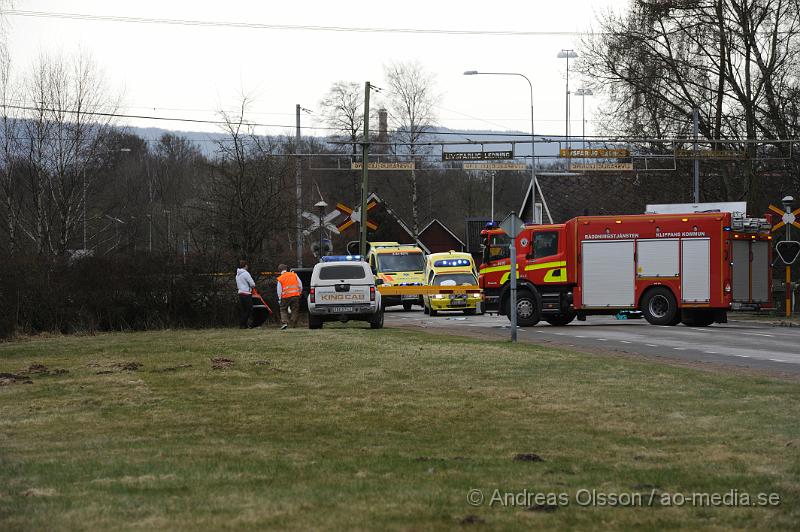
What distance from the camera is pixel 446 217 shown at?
375ft

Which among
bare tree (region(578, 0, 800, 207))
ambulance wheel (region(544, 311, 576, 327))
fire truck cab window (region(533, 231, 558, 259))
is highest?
bare tree (region(578, 0, 800, 207))

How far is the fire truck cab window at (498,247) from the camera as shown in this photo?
34.5 m

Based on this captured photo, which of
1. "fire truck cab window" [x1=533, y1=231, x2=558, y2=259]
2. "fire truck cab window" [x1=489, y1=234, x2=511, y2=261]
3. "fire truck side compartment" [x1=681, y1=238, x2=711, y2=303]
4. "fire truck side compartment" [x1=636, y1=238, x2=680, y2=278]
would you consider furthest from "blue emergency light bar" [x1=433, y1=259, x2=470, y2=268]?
"fire truck side compartment" [x1=681, y1=238, x2=711, y2=303]

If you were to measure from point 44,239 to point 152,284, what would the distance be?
34.6ft

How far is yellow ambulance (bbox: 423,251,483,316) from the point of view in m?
41.4

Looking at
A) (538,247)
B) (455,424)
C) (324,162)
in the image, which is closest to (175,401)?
(455,424)

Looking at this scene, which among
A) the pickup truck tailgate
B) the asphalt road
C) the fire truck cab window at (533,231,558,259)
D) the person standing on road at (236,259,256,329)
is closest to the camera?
the asphalt road

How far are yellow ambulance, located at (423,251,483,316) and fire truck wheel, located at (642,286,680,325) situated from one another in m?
10.2

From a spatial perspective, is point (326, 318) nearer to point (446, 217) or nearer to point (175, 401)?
point (175, 401)

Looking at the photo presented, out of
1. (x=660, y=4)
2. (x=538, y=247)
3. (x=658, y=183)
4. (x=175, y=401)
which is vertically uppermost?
(x=660, y=4)

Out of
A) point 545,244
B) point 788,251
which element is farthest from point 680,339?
point 788,251

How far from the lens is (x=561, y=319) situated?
112ft

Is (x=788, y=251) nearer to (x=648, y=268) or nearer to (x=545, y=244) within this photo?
(x=648, y=268)

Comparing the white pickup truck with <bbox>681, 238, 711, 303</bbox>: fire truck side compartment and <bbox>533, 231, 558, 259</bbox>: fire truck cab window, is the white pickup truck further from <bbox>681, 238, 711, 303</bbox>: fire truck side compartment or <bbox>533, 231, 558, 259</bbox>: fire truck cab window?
<bbox>681, 238, 711, 303</bbox>: fire truck side compartment
